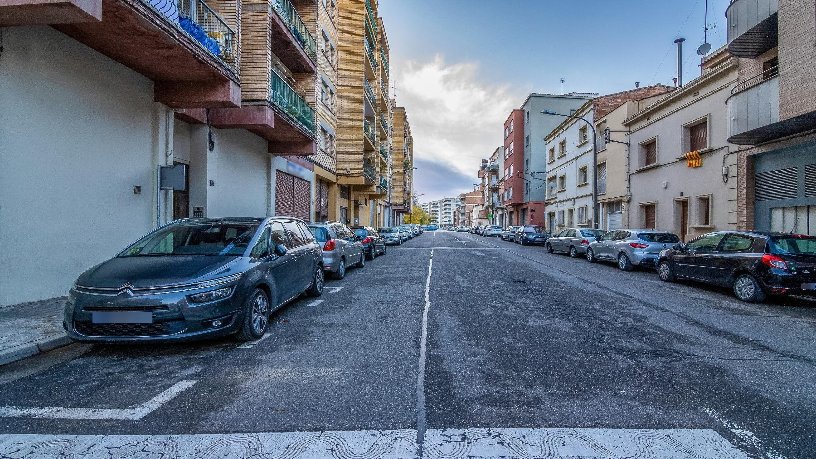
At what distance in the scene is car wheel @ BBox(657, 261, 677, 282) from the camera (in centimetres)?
1129

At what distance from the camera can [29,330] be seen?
541cm

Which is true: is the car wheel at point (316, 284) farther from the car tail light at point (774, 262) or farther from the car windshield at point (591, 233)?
the car windshield at point (591, 233)

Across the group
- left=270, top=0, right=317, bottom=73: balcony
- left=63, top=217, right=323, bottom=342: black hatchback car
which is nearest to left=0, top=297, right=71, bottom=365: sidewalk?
left=63, top=217, right=323, bottom=342: black hatchback car

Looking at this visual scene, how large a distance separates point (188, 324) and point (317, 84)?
1672 cm

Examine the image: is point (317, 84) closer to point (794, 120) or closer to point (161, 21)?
point (161, 21)

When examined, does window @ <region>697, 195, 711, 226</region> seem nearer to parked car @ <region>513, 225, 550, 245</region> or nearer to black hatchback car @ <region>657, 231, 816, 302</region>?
black hatchback car @ <region>657, 231, 816, 302</region>

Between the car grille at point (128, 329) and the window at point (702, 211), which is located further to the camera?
the window at point (702, 211)

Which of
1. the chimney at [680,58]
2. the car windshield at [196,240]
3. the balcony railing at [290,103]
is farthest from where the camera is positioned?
the chimney at [680,58]

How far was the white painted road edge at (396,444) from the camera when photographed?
269 centimetres

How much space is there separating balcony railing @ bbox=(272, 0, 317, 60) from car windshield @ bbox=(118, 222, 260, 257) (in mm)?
9610

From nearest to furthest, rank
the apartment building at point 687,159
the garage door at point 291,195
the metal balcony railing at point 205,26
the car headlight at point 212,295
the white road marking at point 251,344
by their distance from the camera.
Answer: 1. the car headlight at point 212,295
2. the white road marking at point 251,344
3. the metal balcony railing at point 205,26
4. the apartment building at point 687,159
5. the garage door at point 291,195

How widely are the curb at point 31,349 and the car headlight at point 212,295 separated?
1.94m

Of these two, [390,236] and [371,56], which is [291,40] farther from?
[371,56]

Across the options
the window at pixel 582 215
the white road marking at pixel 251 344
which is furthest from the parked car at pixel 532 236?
the white road marking at pixel 251 344
